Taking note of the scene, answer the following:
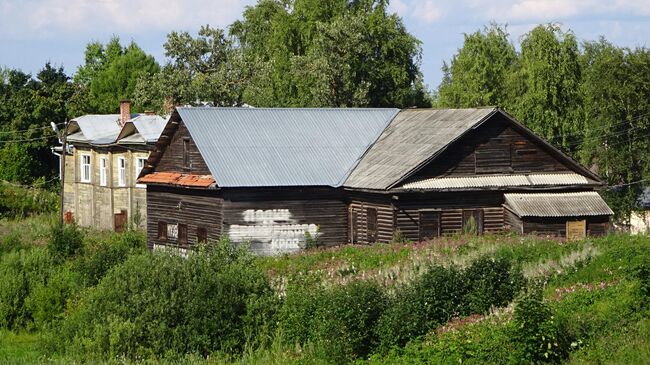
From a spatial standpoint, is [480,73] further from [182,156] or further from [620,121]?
[182,156]

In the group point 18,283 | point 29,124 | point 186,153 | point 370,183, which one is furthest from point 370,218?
point 29,124

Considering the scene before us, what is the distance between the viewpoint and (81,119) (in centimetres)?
5406

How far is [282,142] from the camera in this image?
126 ft

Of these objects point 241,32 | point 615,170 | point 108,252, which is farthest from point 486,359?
point 241,32

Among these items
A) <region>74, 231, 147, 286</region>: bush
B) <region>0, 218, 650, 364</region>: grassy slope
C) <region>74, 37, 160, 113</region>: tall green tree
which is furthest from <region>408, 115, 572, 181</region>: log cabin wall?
<region>74, 37, 160, 113</region>: tall green tree

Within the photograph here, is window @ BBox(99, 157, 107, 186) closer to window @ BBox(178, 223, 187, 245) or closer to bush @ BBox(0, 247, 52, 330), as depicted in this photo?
window @ BBox(178, 223, 187, 245)

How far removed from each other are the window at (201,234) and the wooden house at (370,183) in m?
0.05

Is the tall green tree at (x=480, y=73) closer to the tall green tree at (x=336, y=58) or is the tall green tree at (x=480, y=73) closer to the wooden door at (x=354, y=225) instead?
the tall green tree at (x=336, y=58)

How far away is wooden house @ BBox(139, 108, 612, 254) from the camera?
1405 inches

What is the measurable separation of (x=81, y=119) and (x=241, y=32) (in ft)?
80.8

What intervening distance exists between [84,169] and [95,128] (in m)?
2.13

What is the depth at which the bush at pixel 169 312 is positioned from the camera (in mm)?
23953

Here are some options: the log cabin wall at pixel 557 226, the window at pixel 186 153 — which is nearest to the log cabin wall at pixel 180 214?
the window at pixel 186 153

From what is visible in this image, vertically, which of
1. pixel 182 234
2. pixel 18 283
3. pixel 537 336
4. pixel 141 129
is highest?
pixel 141 129
